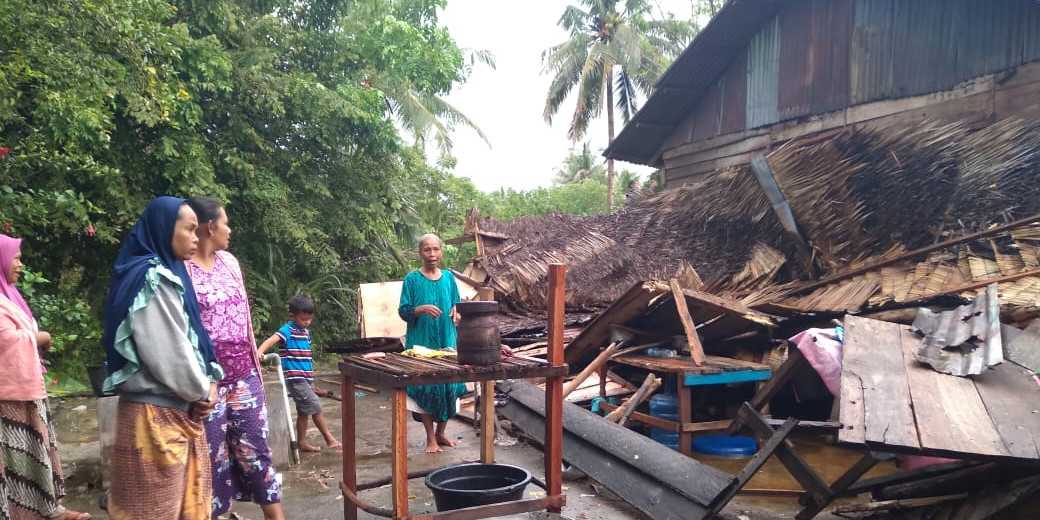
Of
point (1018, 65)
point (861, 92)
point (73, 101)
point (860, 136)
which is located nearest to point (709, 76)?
point (861, 92)

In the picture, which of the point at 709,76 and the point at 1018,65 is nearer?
the point at 1018,65

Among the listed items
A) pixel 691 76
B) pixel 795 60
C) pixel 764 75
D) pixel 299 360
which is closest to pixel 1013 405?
pixel 299 360

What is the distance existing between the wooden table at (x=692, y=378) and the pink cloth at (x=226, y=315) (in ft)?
11.3

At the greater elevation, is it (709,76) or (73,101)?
(709,76)

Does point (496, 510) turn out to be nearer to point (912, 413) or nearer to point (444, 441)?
point (912, 413)

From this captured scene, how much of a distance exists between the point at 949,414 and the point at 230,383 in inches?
130

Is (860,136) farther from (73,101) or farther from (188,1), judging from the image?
(188,1)

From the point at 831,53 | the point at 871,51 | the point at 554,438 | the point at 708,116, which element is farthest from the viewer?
the point at 708,116

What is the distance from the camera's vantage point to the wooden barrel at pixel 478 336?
12.0 ft

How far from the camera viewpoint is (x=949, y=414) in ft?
10.1

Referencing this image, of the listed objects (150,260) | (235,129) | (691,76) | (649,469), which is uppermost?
(691,76)

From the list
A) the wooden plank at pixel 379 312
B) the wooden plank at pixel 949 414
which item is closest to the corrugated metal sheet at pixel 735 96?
the wooden plank at pixel 379 312

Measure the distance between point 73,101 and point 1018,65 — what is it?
883cm

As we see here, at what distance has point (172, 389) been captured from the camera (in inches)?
107
